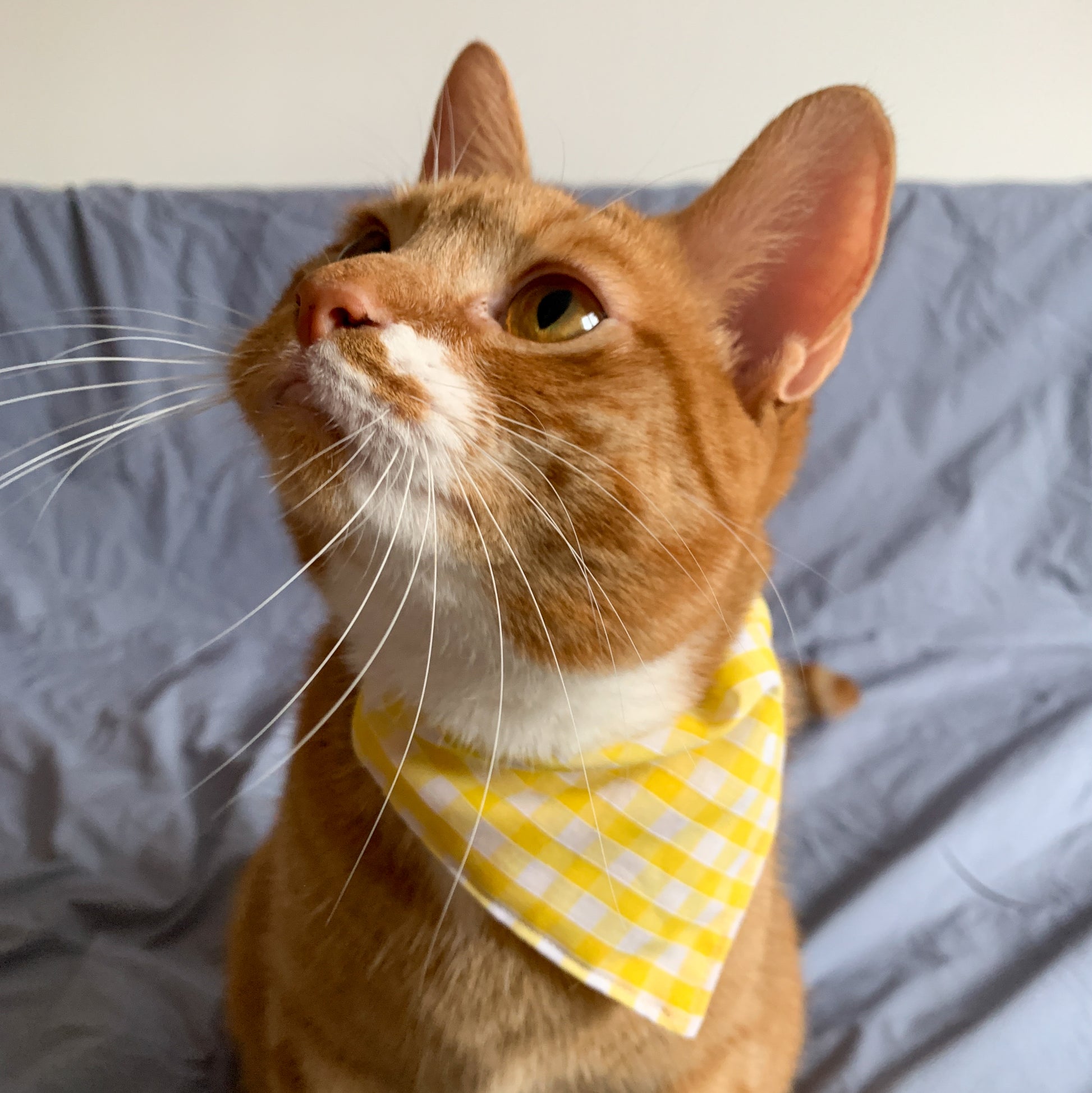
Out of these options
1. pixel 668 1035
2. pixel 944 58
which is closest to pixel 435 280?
pixel 668 1035

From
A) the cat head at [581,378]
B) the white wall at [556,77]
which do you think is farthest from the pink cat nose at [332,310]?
the white wall at [556,77]

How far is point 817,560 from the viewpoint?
1.89m

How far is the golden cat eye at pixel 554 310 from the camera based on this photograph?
677 millimetres

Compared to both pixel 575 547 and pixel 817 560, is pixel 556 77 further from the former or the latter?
pixel 575 547

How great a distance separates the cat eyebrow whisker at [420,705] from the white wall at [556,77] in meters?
1.43

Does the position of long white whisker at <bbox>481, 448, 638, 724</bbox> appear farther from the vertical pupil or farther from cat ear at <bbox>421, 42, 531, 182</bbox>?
cat ear at <bbox>421, 42, 531, 182</bbox>

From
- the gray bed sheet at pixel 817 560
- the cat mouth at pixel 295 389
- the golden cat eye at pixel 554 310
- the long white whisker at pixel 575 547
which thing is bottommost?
the gray bed sheet at pixel 817 560

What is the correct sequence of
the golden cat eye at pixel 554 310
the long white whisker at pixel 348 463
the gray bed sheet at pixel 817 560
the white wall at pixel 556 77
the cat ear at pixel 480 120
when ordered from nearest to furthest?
the long white whisker at pixel 348 463 → the golden cat eye at pixel 554 310 → the cat ear at pixel 480 120 → the gray bed sheet at pixel 817 560 → the white wall at pixel 556 77

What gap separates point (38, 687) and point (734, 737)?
141 cm

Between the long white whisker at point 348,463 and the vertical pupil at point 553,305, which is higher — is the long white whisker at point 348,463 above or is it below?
below

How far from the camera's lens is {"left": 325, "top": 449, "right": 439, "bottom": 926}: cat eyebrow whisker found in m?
0.57

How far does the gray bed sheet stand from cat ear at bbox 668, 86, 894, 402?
0.94 metres

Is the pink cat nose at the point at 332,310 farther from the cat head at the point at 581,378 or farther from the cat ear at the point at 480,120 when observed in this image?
the cat ear at the point at 480,120

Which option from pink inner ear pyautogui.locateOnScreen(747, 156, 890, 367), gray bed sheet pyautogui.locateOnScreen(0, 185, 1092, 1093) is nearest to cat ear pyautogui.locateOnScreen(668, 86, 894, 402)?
pink inner ear pyautogui.locateOnScreen(747, 156, 890, 367)
